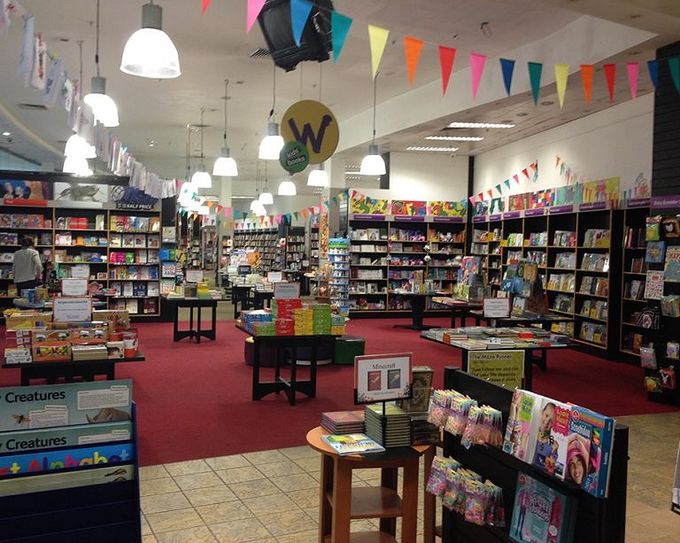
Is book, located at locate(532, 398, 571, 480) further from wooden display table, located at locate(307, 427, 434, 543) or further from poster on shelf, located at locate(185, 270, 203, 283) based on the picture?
poster on shelf, located at locate(185, 270, 203, 283)

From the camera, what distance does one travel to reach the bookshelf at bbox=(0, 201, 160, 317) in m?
12.2

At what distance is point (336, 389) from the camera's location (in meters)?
7.27

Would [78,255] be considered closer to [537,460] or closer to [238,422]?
[238,422]

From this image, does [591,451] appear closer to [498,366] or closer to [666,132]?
[498,366]

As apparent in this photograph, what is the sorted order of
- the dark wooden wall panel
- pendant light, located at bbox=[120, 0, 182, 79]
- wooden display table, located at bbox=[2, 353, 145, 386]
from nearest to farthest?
pendant light, located at bbox=[120, 0, 182, 79], wooden display table, located at bbox=[2, 353, 145, 386], the dark wooden wall panel

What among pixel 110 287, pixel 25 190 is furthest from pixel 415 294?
pixel 25 190

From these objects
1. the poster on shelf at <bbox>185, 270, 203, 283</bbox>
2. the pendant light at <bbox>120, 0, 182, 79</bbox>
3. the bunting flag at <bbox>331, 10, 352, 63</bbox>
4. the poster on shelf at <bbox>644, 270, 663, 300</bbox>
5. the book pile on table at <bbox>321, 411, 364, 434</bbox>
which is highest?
the bunting flag at <bbox>331, 10, 352, 63</bbox>

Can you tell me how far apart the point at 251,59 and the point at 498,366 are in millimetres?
7196

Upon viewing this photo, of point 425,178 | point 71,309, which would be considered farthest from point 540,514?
point 425,178

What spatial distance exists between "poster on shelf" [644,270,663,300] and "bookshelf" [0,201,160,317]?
9.20 metres

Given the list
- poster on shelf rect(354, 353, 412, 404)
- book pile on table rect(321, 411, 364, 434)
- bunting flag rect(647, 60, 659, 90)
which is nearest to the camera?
poster on shelf rect(354, 353, 412, 404)

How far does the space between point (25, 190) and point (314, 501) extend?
→ 1088 centimetres

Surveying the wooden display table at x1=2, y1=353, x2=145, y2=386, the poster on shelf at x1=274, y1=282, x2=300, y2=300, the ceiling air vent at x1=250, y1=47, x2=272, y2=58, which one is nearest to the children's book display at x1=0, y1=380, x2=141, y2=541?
the wooden display table at x1=2, y1=353, x2=145, y2=386

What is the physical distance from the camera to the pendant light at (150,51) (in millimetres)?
3945
